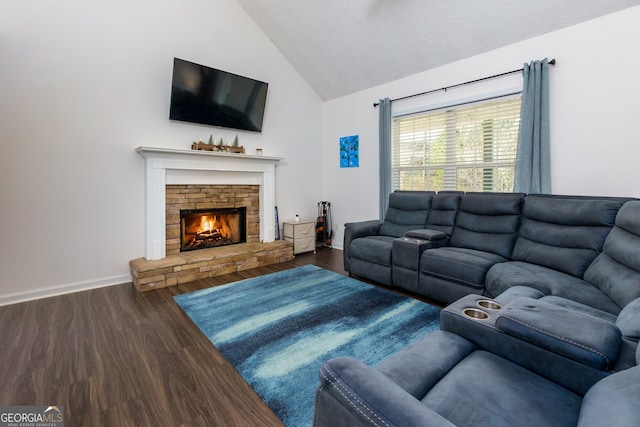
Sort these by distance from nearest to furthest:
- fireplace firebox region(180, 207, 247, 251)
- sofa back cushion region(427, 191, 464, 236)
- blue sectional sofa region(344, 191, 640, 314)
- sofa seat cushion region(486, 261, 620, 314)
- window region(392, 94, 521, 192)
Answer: sofa seat cushion region(486, 261, 620, 314)
blue sectional sofa region(344, 191, 640, 314)
sofa back cushion region(427, 191, 464, 236)
window region(392, 94, 521, 192)
fireplace firebox region(180, 207, 247, 251)

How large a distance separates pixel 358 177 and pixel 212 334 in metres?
3.40

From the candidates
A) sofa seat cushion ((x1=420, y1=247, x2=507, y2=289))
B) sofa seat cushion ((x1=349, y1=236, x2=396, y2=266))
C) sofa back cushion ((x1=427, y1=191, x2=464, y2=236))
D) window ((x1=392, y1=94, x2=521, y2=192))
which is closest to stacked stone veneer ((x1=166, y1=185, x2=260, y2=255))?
sofa seat cushion ((x1=349, y1=236, x2=396, y2=266))

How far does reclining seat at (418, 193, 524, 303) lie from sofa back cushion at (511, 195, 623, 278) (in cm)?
12

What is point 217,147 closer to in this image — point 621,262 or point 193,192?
point 193,192

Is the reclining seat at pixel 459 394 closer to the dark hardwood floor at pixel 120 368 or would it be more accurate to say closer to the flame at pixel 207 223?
the dark hardwood floor at pixel 120 368

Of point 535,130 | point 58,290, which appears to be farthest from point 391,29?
point 58,290

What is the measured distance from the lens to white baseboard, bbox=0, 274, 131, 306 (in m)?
2.88

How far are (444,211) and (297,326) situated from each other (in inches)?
83.6

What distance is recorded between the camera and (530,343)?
3.91ft

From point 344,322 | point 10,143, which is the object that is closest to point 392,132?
point 344,322

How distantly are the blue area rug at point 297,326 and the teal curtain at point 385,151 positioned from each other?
1.58m

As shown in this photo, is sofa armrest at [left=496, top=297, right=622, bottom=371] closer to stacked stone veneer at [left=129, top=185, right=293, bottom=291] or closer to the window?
the window

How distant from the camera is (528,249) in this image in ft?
8.72

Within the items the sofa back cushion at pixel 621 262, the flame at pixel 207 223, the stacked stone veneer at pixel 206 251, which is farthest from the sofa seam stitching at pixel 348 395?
the flame at pixel 207 223
